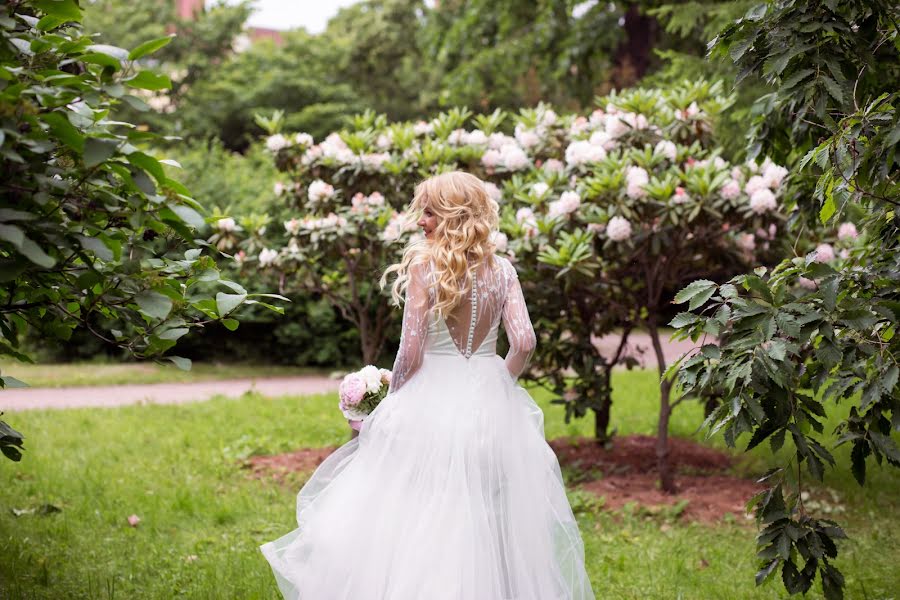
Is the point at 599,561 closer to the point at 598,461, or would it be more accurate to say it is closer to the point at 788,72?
the point at 598,461

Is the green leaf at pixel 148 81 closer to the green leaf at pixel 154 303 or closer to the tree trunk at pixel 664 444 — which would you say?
the green leaf at pixel 154 303

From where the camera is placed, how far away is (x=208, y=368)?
1334 cm

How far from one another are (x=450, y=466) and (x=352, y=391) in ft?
2.02

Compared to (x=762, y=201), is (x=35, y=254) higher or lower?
lower

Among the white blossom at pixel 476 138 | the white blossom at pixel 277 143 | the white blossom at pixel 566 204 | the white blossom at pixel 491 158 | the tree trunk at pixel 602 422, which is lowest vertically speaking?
the tree trunk at pixel 602 422

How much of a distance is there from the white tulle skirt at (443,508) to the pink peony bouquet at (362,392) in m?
0.16

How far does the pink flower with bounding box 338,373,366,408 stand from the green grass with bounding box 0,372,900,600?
117 cm

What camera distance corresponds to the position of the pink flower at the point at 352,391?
4000mm

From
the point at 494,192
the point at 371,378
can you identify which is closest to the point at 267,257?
the point at 494,192

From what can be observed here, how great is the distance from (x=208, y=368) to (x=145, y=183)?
11.3m

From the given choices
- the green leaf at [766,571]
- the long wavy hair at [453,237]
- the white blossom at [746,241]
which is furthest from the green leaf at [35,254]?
the white blossom at [746,241]

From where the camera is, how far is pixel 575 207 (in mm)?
6375

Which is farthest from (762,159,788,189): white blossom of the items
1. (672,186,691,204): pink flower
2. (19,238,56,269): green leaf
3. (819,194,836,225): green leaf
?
(19,238,56,269): green leaf

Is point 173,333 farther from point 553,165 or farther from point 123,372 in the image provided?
point 123,372
